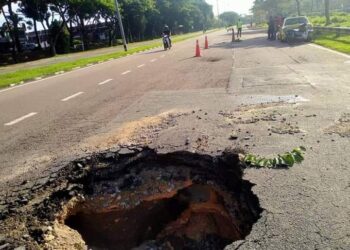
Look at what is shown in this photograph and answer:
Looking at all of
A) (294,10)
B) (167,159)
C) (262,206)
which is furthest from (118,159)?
(294,10)

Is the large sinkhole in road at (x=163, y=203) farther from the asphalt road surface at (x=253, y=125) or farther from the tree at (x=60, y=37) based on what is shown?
the tree at (x=60, y=37)

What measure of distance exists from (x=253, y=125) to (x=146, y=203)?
2199mm

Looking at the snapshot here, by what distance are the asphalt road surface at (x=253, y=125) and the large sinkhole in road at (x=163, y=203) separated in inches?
13.2

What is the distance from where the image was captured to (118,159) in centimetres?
493

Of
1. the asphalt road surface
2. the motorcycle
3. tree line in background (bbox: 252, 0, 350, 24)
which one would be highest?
tree line in background (bbox: 252, 0, 350, 24)

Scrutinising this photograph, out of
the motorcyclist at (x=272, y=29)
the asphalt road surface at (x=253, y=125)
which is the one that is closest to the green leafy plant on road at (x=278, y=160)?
the asphalt road surface at (x=253, y=125)

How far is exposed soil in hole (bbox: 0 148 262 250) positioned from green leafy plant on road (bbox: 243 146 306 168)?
18 cm

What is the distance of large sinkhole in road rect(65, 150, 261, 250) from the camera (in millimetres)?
3990

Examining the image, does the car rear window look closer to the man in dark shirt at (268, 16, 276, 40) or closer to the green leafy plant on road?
the man in dark shirt at (268, 16, 276, 40)

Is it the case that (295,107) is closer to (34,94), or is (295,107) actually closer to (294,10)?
(34,94)

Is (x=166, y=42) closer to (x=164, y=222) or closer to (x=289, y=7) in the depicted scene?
(x=164, y=222)

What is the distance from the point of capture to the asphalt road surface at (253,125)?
118 inches

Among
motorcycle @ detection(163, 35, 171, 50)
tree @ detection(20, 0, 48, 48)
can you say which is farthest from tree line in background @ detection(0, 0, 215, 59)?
motorcycle @ detection(163, 35, 171, 50)

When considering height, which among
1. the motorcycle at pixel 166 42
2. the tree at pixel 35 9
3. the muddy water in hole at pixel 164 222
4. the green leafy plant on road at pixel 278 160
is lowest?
the muddy water in hole at pixel 164 222
